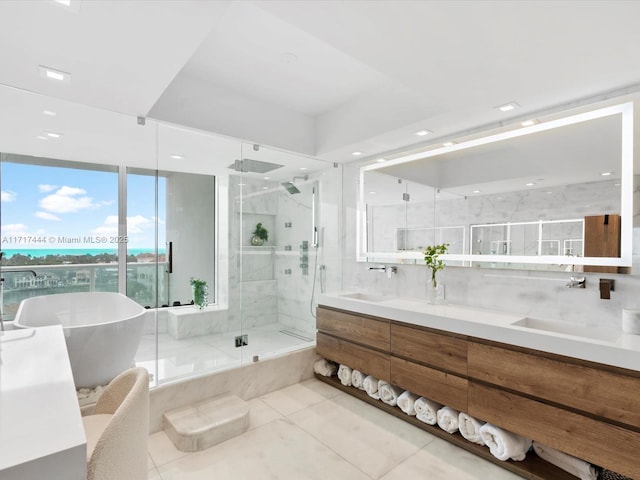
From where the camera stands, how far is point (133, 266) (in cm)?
272

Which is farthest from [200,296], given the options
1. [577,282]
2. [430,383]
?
[577,282]

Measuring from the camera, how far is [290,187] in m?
3.84

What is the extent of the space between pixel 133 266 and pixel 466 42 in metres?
2.64

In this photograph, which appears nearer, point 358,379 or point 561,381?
point 561,381

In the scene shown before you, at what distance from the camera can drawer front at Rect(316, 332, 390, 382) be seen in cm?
285

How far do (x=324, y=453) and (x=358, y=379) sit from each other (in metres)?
0.92

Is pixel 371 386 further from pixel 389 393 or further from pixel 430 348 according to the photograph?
pixel 430 348

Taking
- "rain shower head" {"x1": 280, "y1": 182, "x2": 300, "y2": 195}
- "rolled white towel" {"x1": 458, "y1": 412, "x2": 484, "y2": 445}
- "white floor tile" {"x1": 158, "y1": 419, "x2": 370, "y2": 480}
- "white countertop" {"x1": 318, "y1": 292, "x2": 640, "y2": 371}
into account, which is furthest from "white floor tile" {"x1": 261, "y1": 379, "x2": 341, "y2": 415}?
"rain shower head" {"x1": 280, "y1": 182, "x2": 300, "y2": 195}

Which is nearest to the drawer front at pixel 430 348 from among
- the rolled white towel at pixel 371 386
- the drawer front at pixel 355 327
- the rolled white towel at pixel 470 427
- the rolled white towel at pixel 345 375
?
the drawer front at pixel 355 327

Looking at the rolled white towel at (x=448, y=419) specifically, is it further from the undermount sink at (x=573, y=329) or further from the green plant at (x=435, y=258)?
the green plant at (x=435, y=258)

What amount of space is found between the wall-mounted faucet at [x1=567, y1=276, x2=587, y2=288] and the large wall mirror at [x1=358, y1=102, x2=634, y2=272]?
2.9 inches

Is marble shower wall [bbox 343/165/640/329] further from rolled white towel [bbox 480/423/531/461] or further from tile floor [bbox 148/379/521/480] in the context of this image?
tile floor [bbox 148/379/521/480]

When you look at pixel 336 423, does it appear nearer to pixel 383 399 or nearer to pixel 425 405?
pixel 383 399

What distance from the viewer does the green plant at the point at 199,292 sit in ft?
10.1
